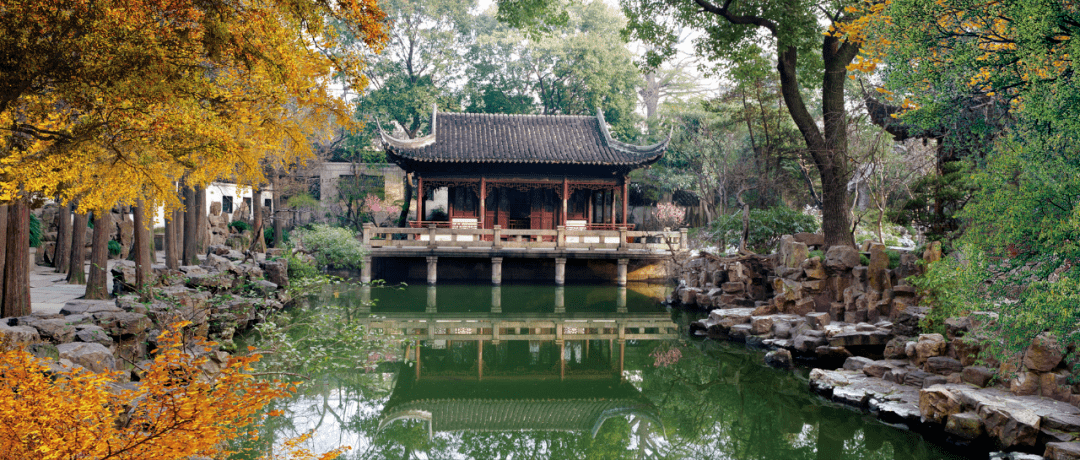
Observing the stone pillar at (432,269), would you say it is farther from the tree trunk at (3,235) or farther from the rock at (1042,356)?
the rock at (1042,356)

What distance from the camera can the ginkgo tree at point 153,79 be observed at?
3.79 metres

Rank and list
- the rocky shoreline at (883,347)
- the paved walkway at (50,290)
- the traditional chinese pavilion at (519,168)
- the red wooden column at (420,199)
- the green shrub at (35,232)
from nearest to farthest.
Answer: the rocky shoreline at (883,347) → the paved walkway at (50,290) → the green shrub at (35,232) → the traditional chinese pavilion at (519,168) → the red wooden column at (420,199)

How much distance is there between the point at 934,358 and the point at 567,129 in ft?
48.2

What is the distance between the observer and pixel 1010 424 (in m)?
5.52

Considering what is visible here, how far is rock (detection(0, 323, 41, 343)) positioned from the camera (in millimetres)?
4375

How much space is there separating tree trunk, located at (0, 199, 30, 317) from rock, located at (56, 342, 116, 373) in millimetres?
1305

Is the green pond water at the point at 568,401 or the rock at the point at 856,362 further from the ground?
the rock at the point at 856,362

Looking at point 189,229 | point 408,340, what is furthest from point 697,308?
point 189,229

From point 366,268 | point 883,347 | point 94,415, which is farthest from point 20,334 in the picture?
point 366,268

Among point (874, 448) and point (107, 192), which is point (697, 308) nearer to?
point (874, 448)

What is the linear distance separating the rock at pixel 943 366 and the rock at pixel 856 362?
0.75 m

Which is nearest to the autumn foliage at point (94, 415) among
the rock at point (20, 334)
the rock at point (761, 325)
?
the rock at point (20, 334)

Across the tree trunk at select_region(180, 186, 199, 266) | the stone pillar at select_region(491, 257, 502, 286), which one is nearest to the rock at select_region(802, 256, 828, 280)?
the stone pillar at select_region(491, 257, 502, 286)

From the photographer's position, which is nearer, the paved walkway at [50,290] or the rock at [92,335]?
the rock at [92,335]
